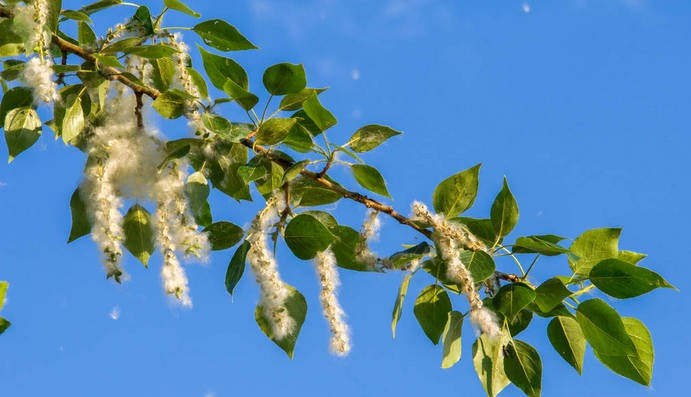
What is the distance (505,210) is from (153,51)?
2.08 ft

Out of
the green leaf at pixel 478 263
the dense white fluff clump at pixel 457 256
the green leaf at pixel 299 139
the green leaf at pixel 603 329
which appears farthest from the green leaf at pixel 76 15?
the green leaf at pixel 603 329

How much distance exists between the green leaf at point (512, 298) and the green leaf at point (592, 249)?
0.68 feet

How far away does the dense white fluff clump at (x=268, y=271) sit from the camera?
1.18m

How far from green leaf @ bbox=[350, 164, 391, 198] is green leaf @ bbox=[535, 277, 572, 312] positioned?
12.0 inches

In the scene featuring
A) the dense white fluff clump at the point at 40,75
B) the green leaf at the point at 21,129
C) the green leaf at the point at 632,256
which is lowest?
the green leaf at the point at 21,129

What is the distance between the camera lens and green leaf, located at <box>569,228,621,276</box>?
4.44ft

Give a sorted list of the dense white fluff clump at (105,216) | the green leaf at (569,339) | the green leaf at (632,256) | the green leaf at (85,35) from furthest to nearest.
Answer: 1. the green leaf at (632,256)
2. the green leaf at (569,339)
3. the green leaf at (85,35)
4. the dense white fluff clump at (105,216)

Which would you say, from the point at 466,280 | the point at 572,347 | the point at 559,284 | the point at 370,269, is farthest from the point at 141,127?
the point at 572,347

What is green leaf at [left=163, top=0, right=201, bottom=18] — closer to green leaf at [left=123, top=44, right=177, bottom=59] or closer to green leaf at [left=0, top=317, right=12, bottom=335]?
green leaf at [left=123, top=44, right=177, bottom=59]

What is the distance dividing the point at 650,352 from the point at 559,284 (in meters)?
0.26

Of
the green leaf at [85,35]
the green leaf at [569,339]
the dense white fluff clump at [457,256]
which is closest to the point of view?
the dense white fluff clump at [457,256]

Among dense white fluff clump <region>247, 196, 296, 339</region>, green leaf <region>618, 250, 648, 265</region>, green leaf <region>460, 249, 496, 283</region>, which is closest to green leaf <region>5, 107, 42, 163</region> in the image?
dense white fluff clump <region>247, 196, 296, 339</region>

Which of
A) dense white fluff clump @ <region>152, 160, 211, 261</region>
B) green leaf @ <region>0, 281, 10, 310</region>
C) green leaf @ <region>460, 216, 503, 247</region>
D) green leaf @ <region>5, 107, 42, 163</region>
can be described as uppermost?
green leaf @ <region>460, 216, 503, 247</region>

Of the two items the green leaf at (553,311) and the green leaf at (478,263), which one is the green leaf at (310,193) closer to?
the green leaf at (478,263)
